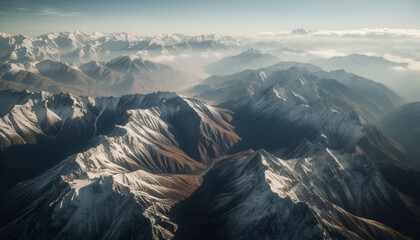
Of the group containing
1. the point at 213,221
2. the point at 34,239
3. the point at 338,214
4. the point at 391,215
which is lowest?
the point at 391,215

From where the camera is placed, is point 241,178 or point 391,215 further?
point 241,178

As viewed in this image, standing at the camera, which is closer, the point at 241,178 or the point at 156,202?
the point at 156,202

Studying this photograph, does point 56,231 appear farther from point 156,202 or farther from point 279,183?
point 279,183

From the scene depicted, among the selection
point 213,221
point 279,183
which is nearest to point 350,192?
point 279,183

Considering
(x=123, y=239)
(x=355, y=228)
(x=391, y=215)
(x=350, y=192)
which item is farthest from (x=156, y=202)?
(x=391, y=215)

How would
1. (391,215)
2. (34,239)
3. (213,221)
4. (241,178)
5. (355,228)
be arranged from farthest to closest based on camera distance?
1. (241,178)
2. (391,215)
3. (213,221)
4. (355,228)
5. (34,239)

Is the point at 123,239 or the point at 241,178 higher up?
the point at 123,239

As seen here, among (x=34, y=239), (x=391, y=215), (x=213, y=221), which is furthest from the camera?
(x=391, y=215)

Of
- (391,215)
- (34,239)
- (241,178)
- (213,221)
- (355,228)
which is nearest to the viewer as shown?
(34,239)

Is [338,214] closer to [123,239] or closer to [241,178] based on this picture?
[241,178]
